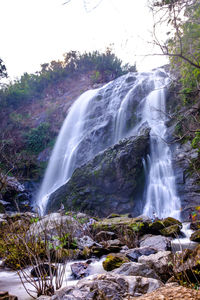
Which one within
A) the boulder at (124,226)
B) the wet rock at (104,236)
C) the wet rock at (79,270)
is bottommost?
the wet rock at (79,270)

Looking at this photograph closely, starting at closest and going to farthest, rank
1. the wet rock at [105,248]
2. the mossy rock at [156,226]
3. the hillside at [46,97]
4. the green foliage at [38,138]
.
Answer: the wet rock at [105,248], the mossy rock at [156,226], the green foliage at [38,138], the hillside at [46,97]

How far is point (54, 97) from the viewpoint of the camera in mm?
32312

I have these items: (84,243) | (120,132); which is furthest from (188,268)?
(120,132)

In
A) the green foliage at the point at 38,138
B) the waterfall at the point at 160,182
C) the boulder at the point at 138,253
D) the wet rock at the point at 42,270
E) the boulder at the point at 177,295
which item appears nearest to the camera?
the boulder at the point at 177,295

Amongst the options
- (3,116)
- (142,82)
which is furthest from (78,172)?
(3,116)

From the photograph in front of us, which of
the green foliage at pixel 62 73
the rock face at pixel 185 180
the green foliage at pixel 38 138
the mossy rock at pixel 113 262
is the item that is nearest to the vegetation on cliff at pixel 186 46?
the rock face at pixel 185 180

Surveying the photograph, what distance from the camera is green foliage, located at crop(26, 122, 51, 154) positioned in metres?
24.7

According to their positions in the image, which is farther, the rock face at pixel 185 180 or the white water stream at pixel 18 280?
the rock face at pixel 185 180

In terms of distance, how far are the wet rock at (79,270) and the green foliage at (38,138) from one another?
20875mm

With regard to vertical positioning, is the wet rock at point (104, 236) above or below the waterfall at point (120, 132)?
below

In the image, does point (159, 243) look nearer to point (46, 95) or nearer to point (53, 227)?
point (53, 227)

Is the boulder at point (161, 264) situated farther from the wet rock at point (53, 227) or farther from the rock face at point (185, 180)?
the rock face at point (185, 180)

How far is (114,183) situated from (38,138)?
50.0 ft

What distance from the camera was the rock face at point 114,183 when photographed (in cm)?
1199
